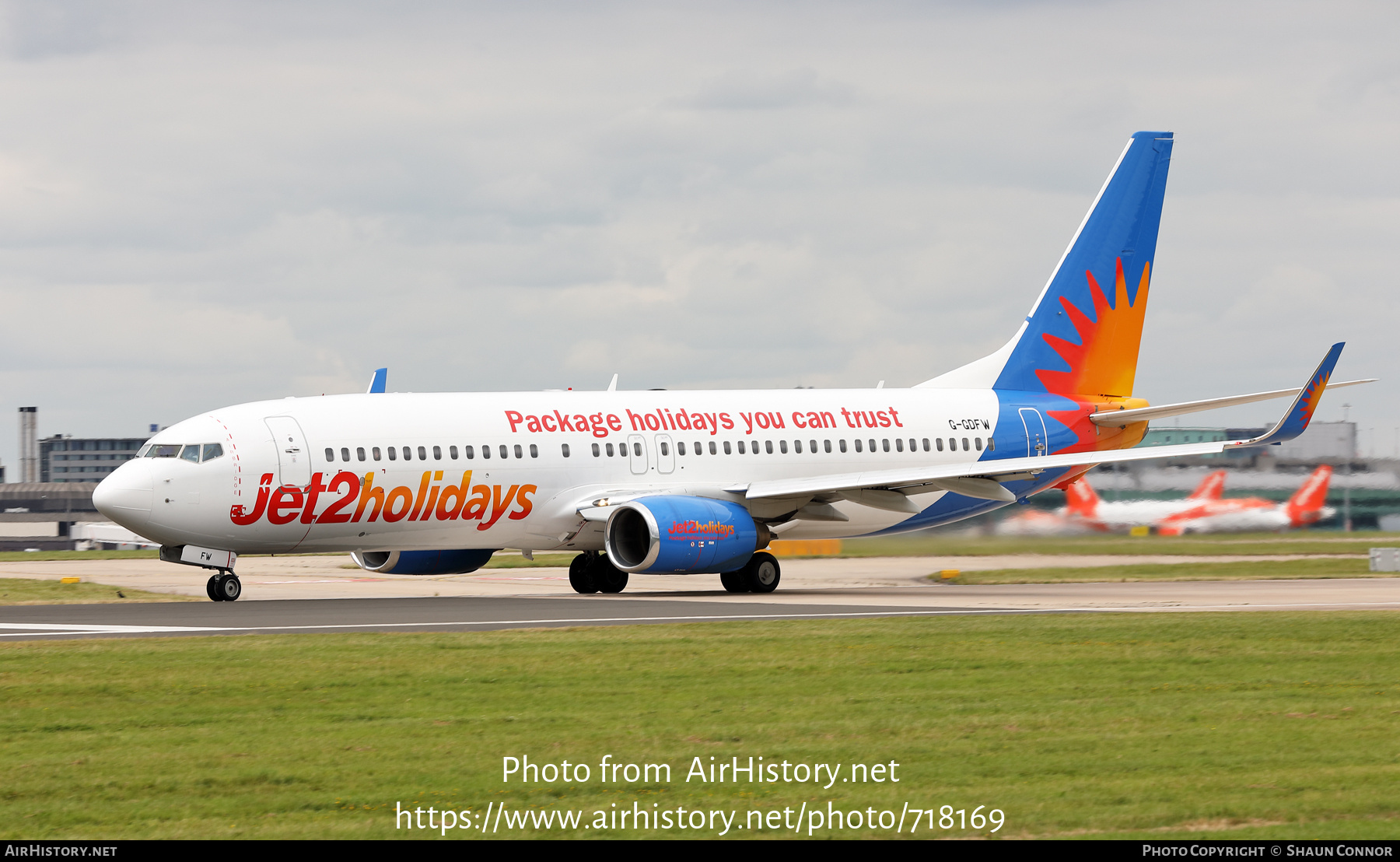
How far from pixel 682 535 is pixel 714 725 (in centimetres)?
1775

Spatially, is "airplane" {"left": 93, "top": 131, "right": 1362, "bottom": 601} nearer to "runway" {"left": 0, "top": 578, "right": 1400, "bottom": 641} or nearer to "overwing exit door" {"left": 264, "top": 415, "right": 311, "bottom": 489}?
"overwing exit door" {"left": 264, "top": 415, "right": 311, "bottom": 489}

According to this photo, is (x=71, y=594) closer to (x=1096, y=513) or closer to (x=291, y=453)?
(x=291, y=453)

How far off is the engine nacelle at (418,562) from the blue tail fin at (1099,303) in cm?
1208

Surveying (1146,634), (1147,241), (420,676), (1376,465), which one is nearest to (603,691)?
(420,676)

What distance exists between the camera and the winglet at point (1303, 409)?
3153 cm

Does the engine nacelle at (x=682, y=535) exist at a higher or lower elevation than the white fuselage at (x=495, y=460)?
lower

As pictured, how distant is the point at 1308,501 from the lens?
1833 inches

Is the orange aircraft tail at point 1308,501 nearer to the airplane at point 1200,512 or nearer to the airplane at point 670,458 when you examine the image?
the airplane at point 1200,512

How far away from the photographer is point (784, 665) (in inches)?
752

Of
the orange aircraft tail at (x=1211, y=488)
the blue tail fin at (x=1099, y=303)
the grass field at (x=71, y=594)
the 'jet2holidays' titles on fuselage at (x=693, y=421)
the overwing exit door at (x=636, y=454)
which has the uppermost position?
the blue tail fin at (x=1099, y=303)

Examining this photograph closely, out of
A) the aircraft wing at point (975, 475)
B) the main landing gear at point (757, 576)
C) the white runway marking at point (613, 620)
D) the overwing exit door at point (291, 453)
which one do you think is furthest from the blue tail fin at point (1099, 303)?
the overwing exit door at point (291, 453)

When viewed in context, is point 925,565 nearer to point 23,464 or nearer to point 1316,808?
point 1316,808

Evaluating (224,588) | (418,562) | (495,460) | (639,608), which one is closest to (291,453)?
(224,588)

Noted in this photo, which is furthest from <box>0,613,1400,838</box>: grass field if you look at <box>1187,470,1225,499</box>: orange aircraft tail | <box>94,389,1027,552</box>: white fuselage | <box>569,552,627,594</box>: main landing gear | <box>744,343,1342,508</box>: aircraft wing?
<box>1187,470,1225,499</box>: orange aircraft tail
